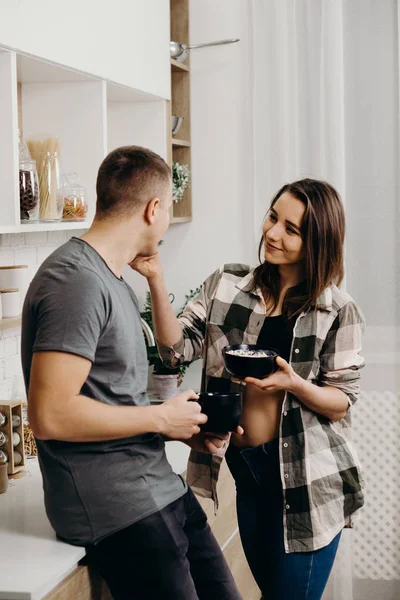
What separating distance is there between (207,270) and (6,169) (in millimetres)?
1509

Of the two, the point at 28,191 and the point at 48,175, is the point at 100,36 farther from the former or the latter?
the point at 28,191

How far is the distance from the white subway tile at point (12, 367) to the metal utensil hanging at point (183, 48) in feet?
4.39

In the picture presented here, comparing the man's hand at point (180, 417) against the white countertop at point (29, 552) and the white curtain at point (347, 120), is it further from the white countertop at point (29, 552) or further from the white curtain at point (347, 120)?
the white curtain at point (347, 120)

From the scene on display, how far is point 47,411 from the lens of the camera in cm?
142

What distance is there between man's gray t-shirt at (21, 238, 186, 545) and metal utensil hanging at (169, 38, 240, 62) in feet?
5.98

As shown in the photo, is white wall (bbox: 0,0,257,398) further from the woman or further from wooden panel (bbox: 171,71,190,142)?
the woman

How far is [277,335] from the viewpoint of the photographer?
2016 mm

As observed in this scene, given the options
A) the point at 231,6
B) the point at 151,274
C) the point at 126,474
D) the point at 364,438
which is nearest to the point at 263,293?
the point at 151,274

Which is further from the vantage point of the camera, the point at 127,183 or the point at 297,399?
the point at 297,399

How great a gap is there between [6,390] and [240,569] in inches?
40.8

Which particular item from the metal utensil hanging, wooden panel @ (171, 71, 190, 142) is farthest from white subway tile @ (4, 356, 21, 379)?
the metal utensil hanging

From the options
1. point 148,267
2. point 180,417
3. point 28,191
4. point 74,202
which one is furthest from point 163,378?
point 180,417

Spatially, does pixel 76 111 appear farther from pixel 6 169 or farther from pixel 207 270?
pixel 207 270

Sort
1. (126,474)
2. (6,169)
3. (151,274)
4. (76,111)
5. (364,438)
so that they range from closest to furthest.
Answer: (126,474) < (151,274) < (6,169) < (76,111) < (364,438)
